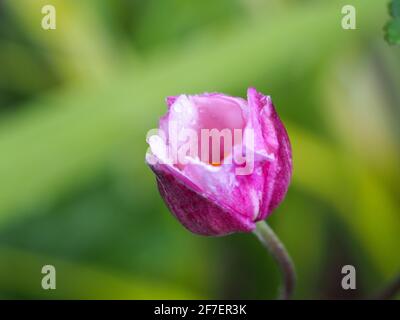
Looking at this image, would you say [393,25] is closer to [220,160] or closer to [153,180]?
[220,160]

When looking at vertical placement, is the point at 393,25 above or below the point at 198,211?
above

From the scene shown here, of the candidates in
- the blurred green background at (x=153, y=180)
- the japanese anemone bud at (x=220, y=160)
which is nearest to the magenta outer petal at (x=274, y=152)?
the japanese anemone bud at (x=220, y=160)

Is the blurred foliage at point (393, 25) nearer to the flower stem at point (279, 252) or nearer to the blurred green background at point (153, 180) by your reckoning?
the flower stem at point (279, 252)

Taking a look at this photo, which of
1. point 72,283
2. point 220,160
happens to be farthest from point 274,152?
point 72,283
